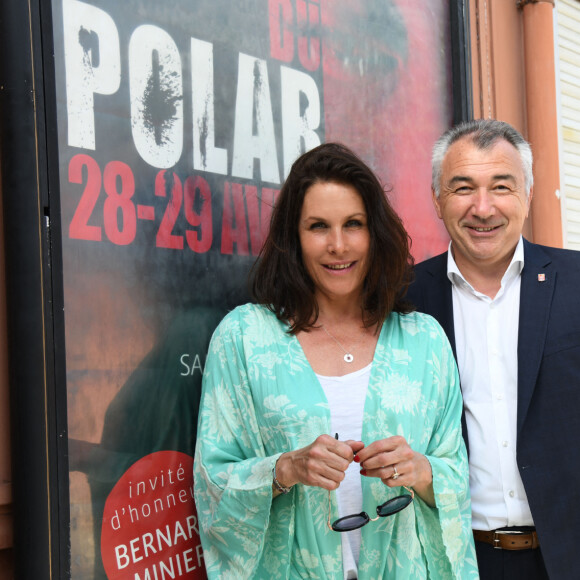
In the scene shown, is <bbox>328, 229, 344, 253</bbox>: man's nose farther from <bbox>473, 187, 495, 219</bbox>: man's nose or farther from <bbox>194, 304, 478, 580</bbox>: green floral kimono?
<bbox>473, 187, 495, 219</bbox>: man's nose

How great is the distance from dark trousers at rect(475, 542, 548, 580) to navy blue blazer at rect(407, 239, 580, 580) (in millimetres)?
84

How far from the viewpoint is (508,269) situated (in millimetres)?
2311

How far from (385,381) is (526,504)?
631 mm

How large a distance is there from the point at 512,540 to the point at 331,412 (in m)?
0.74

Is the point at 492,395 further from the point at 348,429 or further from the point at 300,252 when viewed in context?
the point at 300,252

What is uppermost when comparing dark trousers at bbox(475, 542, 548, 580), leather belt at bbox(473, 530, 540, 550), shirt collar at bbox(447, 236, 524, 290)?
shirt collar at bbox(447, 236, 524, 290)

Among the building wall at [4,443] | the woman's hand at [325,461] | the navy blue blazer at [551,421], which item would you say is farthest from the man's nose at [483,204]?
the building wall at [4,443]

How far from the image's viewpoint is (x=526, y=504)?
215 centimetres

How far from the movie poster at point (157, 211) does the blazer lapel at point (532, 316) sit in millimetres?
829

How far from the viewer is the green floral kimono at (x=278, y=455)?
1.79 meters

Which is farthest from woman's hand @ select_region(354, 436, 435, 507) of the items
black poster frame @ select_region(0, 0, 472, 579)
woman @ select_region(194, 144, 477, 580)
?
black poster frame @ select_region(0, 0, 472, 579)

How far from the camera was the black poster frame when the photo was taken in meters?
1.64

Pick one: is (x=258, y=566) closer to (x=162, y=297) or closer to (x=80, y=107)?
(x=162, y=297)

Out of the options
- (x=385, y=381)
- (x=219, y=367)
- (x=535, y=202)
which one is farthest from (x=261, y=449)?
(x=535, y=202)
